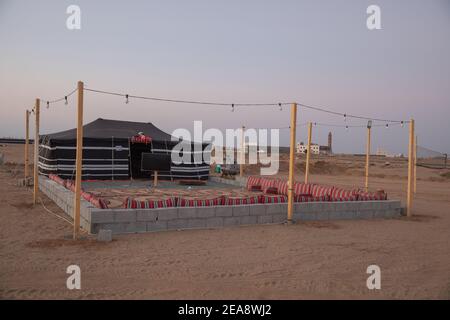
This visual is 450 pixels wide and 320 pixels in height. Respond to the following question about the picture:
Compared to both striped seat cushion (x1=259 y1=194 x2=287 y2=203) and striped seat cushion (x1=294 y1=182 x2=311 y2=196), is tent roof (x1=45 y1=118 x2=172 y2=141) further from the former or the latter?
striped seat cushion (x1=259 y1=194 x2=287 y2=203)

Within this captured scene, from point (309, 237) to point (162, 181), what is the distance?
9.77 m

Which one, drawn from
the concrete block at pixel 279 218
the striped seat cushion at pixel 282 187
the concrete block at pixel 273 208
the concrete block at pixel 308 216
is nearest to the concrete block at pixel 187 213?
the concrete block at pixel 273 208

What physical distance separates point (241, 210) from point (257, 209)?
36 centimetres

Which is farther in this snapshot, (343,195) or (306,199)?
(343,195)

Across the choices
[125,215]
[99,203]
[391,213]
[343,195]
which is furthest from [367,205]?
[99,203]

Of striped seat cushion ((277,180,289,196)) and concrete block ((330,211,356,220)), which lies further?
striped seat cushion ((277,180,289,196))

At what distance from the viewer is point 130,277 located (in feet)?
15.1

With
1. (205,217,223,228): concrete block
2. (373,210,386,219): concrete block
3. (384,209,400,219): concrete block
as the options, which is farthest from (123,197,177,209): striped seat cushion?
(384,209,400,219): concrete block

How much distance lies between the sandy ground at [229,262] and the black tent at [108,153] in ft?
23.7

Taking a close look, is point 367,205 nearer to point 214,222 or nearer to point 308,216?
point 308,216

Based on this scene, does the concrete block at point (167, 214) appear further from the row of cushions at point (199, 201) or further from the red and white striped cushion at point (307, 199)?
the red and white striped cushion at point (307, 199)

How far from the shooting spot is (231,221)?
7609mm

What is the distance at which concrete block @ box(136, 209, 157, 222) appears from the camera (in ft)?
22.3

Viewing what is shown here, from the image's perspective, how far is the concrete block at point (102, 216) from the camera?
6477 millimetres
